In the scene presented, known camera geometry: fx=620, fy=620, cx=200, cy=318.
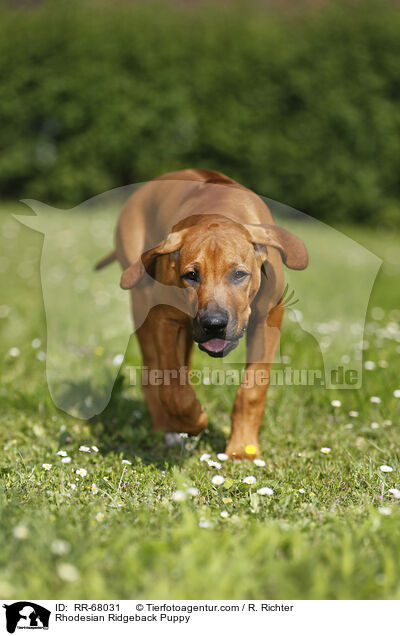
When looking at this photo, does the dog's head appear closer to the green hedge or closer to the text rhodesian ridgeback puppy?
the text rhodesian ridgeback puppy

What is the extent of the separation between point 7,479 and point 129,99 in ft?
30.3

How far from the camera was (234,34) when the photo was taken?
10688mm

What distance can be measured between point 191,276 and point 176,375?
606mm

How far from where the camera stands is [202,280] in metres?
2.27

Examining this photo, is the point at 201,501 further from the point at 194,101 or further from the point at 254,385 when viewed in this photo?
the point at 194,101

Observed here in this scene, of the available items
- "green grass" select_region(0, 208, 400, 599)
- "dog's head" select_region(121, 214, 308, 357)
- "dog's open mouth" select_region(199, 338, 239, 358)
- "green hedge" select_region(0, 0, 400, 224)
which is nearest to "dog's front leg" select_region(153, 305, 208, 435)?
"green grass" select_region(0, 208, 400, 599)

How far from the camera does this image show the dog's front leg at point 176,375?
2727 mm

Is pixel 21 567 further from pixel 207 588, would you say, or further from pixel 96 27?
pixel 96 27

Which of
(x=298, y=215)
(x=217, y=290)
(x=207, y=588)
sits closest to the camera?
(x=207, y=588)

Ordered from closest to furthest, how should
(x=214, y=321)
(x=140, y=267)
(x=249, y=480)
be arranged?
(x=214, y=321) < (x=249, y=480) < (x=140, y=267)

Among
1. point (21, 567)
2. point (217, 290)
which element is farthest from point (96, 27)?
point (21, 567)
